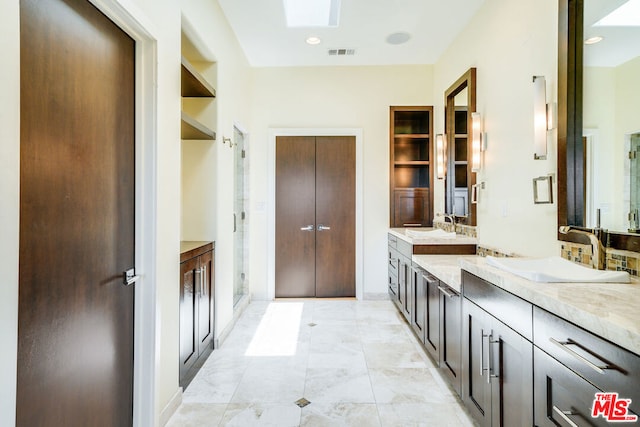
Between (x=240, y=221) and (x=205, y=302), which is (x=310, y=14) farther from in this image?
(x=205, y=302)

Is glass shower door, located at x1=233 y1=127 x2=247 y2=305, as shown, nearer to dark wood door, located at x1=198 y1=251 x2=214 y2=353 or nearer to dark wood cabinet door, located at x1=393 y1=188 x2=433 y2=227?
dark wood door, located at x1=198 y1=251 x2=214 y2=353

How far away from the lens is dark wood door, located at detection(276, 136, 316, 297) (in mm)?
4414

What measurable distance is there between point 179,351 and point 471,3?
3620 mm

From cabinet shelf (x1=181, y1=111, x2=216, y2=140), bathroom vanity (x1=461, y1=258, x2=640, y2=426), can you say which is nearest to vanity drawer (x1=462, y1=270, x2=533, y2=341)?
bathroom vanity (x1=461, y1=258, x2=640, y2=426)

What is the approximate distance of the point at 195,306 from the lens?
8.04 ft

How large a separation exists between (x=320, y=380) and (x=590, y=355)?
5.86 feet

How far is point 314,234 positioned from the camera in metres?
4.45

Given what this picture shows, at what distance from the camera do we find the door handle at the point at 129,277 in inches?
62.8

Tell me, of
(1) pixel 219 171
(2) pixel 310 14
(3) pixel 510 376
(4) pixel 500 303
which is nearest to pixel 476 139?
(4) pixel 500 303

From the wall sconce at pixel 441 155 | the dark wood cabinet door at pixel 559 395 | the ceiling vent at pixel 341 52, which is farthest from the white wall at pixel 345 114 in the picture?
the dark wood cabinet door at pixel 559 395

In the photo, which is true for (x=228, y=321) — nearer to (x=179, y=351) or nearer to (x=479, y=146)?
(x=179, y=351)

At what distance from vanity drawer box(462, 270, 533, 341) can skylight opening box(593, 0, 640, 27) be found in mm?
1362

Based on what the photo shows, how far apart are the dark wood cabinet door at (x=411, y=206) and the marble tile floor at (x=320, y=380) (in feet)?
4.43

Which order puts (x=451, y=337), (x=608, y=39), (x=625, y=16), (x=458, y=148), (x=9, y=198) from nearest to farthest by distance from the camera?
1. (x=9, y=198)
2. (x=625, y=16)
3. (x=608, y=39)
4. (x=451, y=337)
5. (x=458, y=148)
